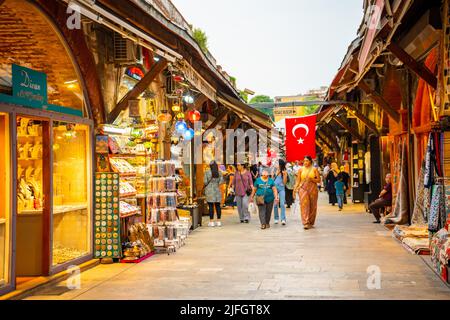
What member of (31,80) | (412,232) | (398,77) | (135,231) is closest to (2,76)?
(31,80)

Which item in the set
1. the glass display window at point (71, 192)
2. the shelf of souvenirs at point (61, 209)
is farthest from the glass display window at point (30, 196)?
the glass display window at point (71, 192)

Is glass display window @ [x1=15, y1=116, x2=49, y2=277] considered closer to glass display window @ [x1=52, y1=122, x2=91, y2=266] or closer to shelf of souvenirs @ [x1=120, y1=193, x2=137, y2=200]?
glass display window @ [x1=52, y1=122, x2=91, y2=266]

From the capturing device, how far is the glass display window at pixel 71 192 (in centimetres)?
857

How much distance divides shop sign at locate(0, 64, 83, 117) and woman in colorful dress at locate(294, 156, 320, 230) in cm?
724

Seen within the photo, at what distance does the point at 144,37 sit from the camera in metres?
8.32

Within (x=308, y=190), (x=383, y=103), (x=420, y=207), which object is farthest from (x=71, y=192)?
(x=383, y=103)

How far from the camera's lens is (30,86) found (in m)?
7.46

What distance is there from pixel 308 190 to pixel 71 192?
6.54m

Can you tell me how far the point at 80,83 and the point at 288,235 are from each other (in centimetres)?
601

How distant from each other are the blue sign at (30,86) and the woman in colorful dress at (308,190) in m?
7.55

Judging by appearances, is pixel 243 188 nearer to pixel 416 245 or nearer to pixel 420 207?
pixel 420 207
